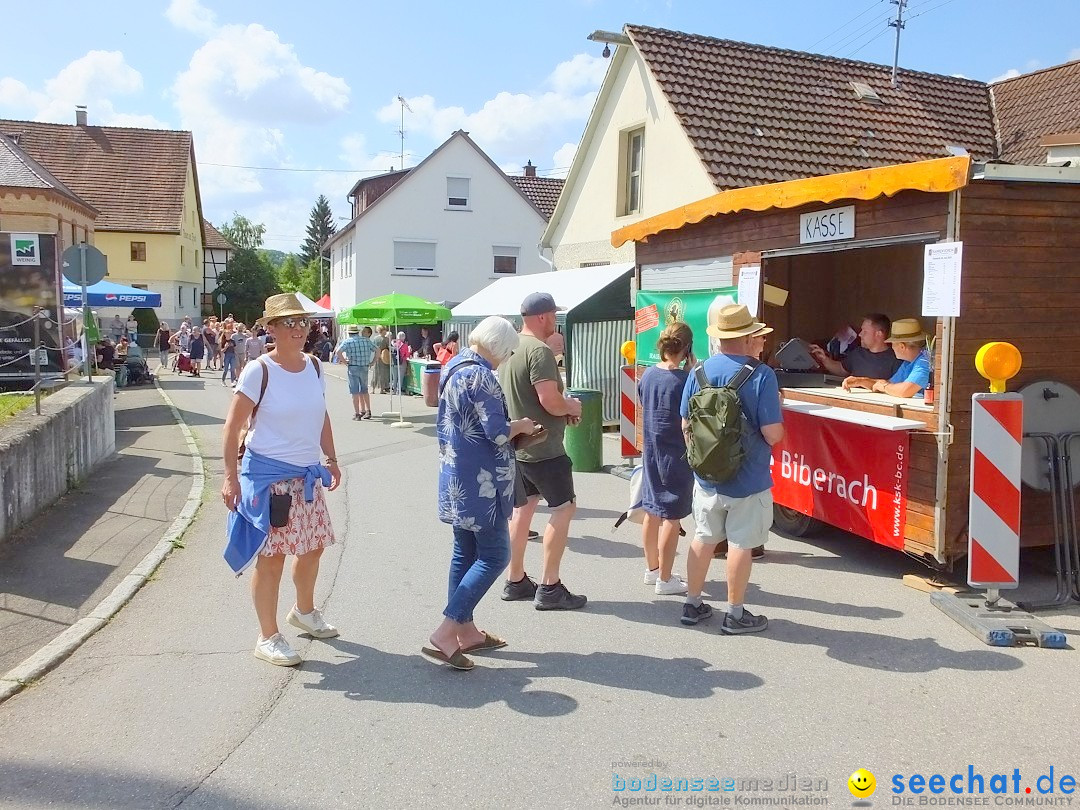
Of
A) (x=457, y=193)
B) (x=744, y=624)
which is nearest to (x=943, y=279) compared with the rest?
(x=744, y=624)

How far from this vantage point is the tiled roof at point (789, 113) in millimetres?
15602

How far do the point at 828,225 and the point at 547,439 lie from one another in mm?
2740

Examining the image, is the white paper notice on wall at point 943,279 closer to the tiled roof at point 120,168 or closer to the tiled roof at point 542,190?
the tiled roof at point 542,190

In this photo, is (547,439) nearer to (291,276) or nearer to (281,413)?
(281,413)

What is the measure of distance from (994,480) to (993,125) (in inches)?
648

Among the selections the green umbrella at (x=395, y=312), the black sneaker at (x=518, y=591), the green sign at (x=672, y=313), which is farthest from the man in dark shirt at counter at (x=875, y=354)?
the green umbrella at (x=395, y=312)

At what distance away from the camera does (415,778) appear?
358cm

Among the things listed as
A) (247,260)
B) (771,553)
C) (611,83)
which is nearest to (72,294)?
(611,83)

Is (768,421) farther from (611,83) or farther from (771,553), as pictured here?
(611,83)

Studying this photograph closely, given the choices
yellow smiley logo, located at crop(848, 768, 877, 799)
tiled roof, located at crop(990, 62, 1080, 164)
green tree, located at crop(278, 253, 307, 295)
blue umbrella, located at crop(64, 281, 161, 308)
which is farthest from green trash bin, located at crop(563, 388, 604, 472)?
green tree, located at crop(278, 253, 307, 295)

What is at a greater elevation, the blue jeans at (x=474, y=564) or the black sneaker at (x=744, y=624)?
the blue jeans at (x=474, y=564)

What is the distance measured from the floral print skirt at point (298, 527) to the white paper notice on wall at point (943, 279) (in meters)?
3.72

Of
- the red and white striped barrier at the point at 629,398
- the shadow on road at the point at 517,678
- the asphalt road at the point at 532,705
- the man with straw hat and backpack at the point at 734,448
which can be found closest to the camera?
the asphalt road at the point at 532,705

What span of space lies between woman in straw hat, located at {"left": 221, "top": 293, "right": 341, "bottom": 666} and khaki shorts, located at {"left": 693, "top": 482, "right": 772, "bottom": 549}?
6.73ft
